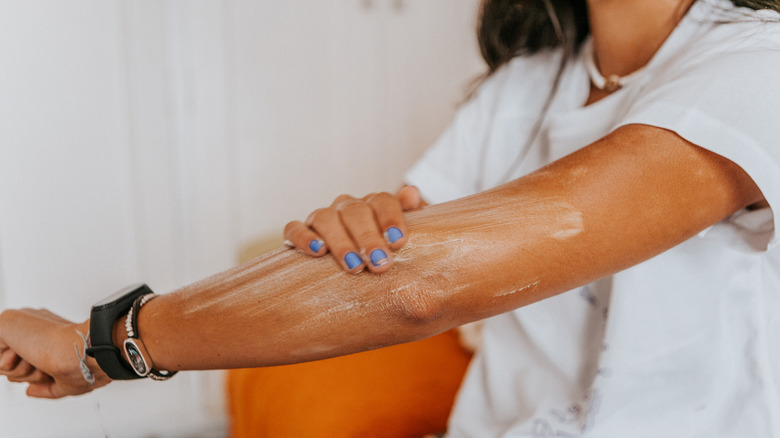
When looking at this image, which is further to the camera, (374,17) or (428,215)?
(374,17)

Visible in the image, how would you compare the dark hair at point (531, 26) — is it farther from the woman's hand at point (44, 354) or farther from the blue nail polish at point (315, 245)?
the woman's hand at point (44, 354)

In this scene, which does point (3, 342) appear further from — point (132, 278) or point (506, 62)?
point (132, 278)

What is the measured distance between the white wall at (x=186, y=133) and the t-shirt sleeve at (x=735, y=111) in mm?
1311

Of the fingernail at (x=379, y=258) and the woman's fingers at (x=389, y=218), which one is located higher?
the woman's fingers at (x=389, y=218)

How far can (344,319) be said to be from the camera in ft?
1.57

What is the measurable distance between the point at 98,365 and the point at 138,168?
4.38 feet

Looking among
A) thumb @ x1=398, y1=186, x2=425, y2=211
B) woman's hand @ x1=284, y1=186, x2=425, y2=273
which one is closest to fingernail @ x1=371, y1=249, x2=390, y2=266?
woman's hand @ x1=284, y1=186, x2=425, y2=273

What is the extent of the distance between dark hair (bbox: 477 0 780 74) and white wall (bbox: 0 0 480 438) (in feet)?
3.26

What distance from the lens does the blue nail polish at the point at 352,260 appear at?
0.48 meters

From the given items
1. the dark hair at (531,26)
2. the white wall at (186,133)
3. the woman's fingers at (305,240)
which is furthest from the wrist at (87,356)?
the white wall at (186,133)

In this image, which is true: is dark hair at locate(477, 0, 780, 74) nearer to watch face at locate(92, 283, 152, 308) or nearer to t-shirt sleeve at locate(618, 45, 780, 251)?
t-shirt sleeve at locate(618, 45, 780, 251)

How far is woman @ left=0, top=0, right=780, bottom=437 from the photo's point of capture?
49 centimetres

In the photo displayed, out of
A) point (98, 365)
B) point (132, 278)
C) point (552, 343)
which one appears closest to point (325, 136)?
point (132, 278)

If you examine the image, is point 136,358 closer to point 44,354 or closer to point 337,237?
point 44,354
